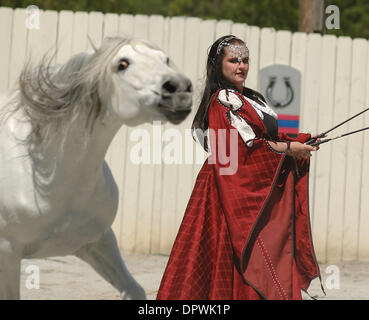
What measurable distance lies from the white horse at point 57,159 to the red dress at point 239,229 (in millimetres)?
442

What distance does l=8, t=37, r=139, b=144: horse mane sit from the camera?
331 cm

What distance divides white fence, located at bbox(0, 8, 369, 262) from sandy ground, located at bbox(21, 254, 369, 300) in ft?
0.95

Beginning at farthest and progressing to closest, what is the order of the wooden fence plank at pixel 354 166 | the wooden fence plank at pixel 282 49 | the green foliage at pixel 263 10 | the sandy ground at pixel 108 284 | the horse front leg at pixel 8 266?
the green foliage at pixel 263 10 < the wooden fence plank at pixel 354 166 < the wooden fence plank at pixel 282 49 < the sandy ground at pixel 108 284 < the horse front leg at pixel 8 266

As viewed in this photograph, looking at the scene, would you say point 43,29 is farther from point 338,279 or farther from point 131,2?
point 131,2

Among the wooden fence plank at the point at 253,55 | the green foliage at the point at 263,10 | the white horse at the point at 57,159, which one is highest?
the green foliage at the point at 263,10

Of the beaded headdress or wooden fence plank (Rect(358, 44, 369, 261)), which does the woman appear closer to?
the beaded headdress

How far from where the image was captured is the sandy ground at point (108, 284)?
5.84m

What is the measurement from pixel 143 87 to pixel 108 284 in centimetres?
347

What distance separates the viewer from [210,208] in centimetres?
377

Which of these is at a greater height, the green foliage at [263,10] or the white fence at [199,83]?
the green foliage at [263,10]

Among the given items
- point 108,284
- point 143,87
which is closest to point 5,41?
point 108,284

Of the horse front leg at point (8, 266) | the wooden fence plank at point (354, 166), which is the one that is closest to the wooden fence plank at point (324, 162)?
the wooden fence plank at point (354, 166)

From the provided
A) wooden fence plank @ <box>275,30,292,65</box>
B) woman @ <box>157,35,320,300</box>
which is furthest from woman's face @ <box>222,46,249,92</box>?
wooden fence plank @ <box>275,30,292,65</box>

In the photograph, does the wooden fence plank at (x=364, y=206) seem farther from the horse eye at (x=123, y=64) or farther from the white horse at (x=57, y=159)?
the horse eye at (x=123, y=64)
